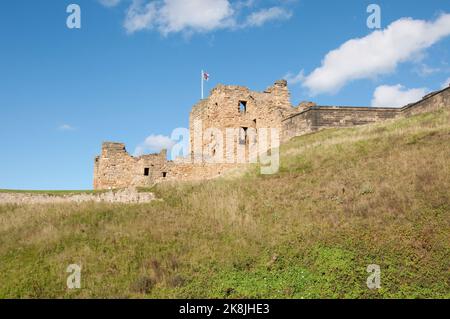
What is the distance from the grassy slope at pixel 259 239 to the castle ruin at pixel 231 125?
40.6 feet

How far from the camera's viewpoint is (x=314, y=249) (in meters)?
10.1

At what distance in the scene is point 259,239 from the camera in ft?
35.7

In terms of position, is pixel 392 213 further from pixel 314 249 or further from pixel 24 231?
pixel 24 231

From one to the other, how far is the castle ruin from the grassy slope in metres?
12.4

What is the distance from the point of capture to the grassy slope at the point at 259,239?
29.2ft

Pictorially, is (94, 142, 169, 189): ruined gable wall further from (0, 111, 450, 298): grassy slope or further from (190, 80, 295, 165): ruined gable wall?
(0, 111, 450, 298): grassy slope

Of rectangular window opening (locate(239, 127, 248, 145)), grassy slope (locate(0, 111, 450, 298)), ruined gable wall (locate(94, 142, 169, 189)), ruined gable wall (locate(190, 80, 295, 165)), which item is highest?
ruined gable wall (locate(190, 80, 295, 165))

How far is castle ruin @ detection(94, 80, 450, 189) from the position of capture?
28750 millimetres

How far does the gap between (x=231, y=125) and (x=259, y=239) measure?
21.3 m

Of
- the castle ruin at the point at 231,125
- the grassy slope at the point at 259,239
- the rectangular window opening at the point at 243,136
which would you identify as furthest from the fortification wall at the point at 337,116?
the grassy slope at the point at 259,239

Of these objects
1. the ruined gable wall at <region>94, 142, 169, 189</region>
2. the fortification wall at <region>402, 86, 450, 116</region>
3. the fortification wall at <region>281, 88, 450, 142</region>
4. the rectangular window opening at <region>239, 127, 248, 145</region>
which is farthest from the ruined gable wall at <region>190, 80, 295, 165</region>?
the fortification wall at <region>402, 86, 450, 116</region>

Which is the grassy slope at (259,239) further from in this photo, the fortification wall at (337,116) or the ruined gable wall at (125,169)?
the ruined gable wall at (125,169)
